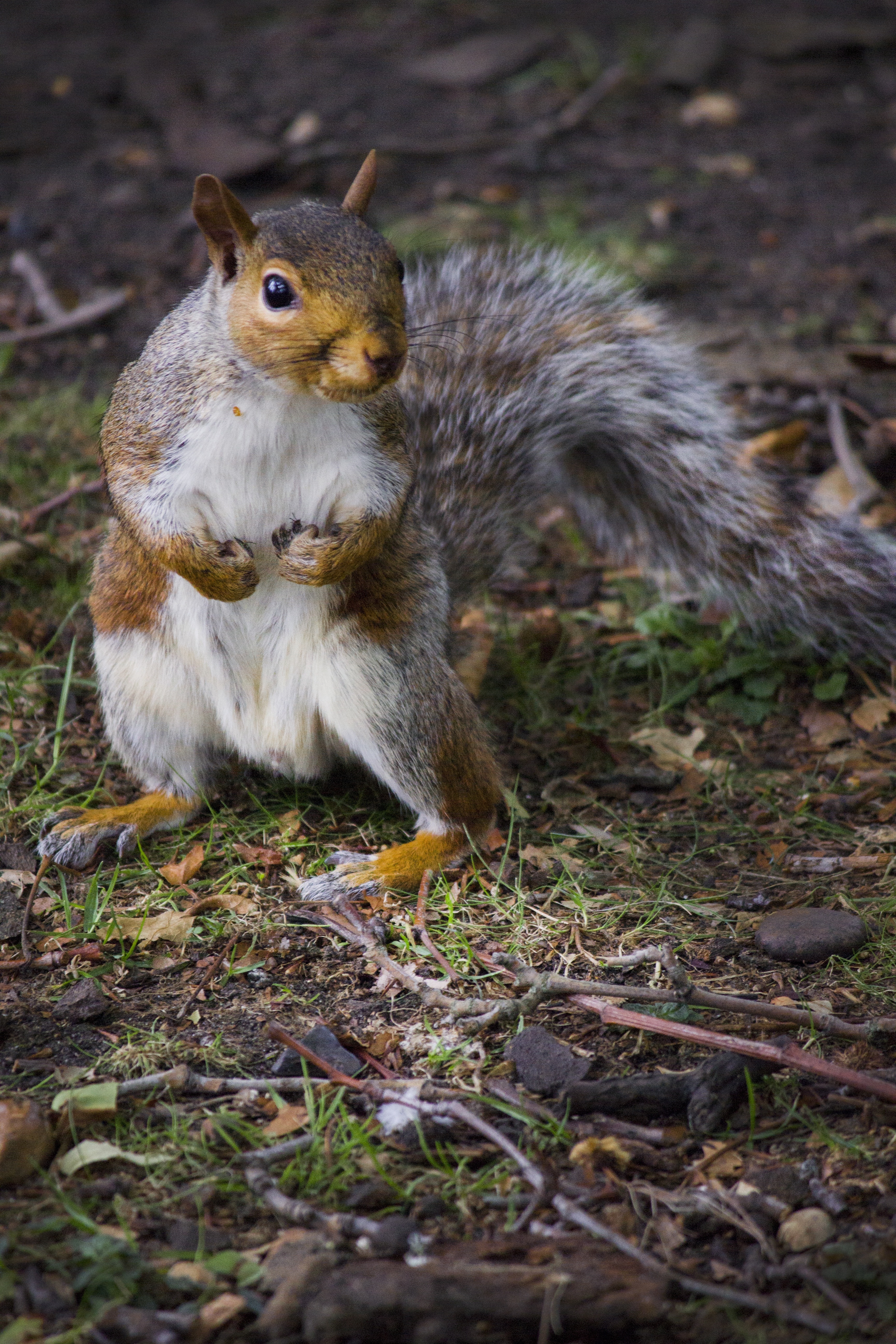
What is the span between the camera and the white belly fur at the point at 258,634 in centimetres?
194

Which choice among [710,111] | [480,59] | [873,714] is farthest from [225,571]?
[480,59]

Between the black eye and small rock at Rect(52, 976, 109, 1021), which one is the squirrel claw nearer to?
small rock at Rect(52, 976, 109, 1021)

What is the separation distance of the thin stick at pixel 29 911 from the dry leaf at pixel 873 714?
1684 mm

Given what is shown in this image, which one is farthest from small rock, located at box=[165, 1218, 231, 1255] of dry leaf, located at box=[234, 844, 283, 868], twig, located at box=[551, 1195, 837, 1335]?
dry leaf, located at box=[234, 844, 283, 868]

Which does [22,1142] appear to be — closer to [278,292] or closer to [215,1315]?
[215,1315]

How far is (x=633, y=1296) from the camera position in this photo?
1320 mm

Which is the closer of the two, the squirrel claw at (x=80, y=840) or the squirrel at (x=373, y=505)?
the squirrel at (x=373, y=505)

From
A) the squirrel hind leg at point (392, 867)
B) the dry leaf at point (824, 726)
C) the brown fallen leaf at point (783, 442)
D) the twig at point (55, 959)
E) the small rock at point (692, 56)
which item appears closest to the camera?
the twig at point (55, 959)

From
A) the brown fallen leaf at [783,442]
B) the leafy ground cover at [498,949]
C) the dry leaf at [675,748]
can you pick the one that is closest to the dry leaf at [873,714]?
the leafy ground cover at [498,949]

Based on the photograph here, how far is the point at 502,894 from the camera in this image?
7.24 ft

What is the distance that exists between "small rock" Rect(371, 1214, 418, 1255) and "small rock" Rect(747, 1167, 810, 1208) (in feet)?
1.43

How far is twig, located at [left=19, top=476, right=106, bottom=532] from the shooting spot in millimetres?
3107

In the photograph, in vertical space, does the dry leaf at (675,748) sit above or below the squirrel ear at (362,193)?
below

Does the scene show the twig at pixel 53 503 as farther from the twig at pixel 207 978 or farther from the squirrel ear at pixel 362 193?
the twig at pixel 207 978
